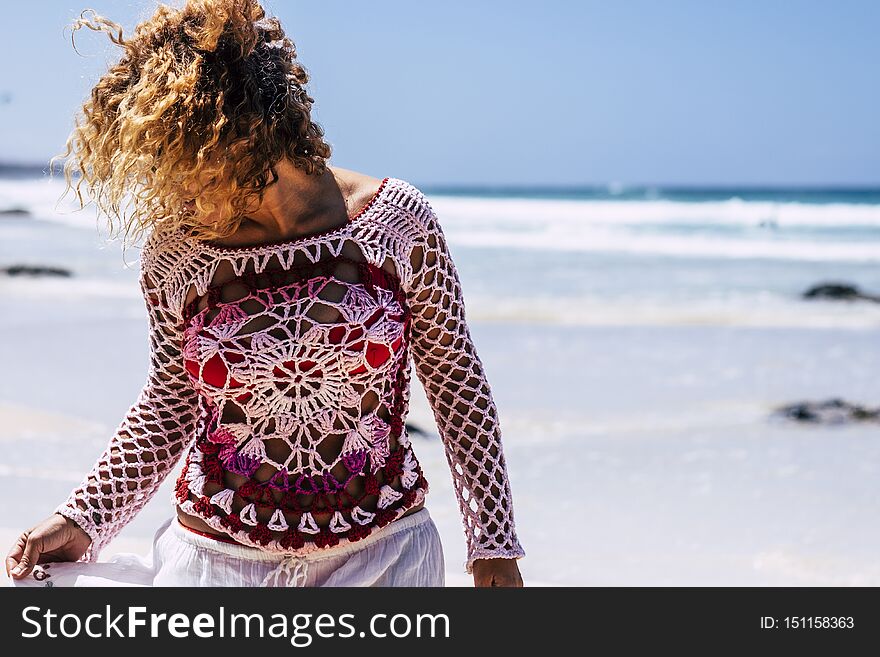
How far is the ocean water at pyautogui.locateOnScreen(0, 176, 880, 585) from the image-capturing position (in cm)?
484

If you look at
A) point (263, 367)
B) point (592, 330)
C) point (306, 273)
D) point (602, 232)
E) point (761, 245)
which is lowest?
point (263, 367)

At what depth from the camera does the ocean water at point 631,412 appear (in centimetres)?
484

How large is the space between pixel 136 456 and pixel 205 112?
2.52 feet

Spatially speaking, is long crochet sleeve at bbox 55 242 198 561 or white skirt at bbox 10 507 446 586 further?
long crochet sleeve at bbox 55 242 198 561

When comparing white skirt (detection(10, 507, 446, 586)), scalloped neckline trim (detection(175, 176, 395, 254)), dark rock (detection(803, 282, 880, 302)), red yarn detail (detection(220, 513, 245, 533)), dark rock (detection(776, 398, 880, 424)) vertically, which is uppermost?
dark rock (detection(803, 282, 880, 302))

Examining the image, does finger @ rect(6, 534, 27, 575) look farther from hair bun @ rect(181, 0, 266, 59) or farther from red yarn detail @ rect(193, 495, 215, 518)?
hair bun @ rect(181, 0, 266, 59)

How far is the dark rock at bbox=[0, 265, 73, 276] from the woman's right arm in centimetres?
1427

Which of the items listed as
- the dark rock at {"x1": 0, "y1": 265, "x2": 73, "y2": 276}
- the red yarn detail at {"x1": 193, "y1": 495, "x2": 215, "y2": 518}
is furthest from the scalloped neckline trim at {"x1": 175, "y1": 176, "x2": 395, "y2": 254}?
the dark rock at {"x1": 0, "y1": 265, "x2": 73, "y2": 276}

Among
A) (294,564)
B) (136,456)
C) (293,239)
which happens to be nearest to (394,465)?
(294,564)

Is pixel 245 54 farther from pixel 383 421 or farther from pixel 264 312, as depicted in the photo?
pixel 383 421

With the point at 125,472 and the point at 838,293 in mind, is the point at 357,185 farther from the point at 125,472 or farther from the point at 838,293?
the point at 838,293

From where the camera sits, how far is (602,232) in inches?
1170

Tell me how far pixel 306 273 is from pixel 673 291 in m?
14.5

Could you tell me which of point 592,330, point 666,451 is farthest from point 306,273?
point 592,330
